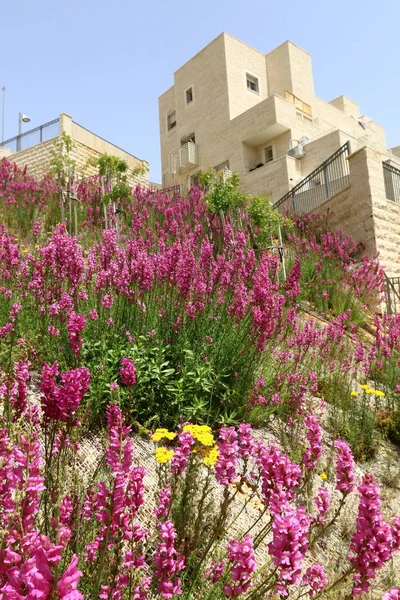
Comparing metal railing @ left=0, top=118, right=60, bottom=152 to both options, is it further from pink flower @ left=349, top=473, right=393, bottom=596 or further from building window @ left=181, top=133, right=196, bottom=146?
pink flower @ left=349, top=473, right=393, bottom=596

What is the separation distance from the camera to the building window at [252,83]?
25728mm

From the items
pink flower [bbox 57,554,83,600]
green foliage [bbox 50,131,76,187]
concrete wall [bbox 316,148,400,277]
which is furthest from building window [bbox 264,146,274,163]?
pink flower [bbox 57,554,83,600]

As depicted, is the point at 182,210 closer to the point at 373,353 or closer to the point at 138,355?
the point at 373,353

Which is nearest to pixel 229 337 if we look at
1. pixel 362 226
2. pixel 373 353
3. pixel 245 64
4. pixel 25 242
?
pixel 373 353

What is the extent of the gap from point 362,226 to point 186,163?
16.5 m

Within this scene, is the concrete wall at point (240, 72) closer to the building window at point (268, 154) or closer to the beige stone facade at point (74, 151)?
the building window at point (268, 154)

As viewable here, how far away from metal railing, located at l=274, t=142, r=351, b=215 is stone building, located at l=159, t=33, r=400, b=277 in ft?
0.21

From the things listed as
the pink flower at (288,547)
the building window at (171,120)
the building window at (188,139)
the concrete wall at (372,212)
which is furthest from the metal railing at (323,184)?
the building window at (171,120)

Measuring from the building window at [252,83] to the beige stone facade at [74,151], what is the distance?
8.80 m

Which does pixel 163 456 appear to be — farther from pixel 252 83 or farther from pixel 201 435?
pixel 252 83

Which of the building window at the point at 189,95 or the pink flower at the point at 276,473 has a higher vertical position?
the building window at the point at 189,95

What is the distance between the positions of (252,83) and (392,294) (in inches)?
806

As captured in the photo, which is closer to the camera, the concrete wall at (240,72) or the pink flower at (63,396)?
the pink flower at (63,396)

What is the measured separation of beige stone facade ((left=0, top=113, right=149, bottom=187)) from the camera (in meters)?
19.9
